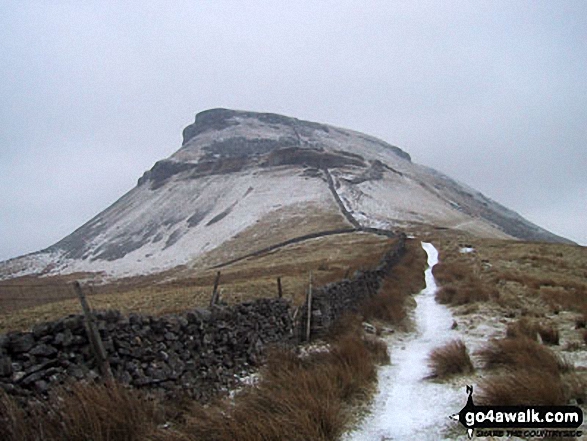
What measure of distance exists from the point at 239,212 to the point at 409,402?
9239cm

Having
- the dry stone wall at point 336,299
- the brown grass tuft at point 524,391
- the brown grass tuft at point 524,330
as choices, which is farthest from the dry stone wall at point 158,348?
the brown grass tuft at point 524,330

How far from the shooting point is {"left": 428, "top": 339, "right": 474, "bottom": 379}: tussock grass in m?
8.41

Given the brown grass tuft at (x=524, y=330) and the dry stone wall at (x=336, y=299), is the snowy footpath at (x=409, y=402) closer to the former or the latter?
the brown grass tuft at (x=524, y=330)

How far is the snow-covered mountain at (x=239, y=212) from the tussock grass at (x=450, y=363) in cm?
6126

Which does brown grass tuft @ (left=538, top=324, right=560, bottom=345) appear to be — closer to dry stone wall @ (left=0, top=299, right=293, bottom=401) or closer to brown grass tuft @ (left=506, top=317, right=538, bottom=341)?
brown grass tuft @ (left=506, top=317, right=538, bottom=341)

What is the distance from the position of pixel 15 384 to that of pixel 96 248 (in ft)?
378

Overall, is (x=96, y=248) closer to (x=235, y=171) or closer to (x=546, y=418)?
(x=235, y=171)

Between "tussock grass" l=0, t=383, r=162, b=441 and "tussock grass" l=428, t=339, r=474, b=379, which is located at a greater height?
"tussock grass" l=0, t=383, r=162, b=441

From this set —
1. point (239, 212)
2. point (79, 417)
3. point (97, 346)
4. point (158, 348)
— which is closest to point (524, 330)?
point (158, 348)

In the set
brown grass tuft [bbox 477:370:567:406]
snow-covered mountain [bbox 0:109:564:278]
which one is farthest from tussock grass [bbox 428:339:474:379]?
snow-covered mountain [bbox 0:109:564:278]

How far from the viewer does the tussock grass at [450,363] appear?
841 centimetres

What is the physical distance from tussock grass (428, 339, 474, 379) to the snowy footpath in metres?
0.26

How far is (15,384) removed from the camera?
17.0 ft

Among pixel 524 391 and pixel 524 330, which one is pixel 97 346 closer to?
pixel 524 391
